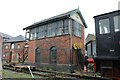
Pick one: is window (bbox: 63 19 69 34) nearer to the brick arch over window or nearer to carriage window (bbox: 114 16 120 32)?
the brick arch over window

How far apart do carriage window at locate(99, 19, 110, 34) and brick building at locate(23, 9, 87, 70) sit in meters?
11.3

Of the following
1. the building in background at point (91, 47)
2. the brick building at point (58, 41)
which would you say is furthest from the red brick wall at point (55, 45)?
the building in background at point (91, 47)

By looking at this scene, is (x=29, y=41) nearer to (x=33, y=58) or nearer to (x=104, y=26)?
(x=33, y=58)

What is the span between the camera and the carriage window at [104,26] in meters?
8.00

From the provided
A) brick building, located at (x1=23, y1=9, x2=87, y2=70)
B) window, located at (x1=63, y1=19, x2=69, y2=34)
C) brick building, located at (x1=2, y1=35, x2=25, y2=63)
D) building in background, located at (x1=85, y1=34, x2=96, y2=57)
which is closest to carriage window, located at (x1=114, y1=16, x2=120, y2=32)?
building in background, located at (x1=85, y1=34, x2=96, y2=57)

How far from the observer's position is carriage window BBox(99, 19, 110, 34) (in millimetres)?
8002

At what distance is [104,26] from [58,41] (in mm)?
13021

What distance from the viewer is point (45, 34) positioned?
2344 centimetres

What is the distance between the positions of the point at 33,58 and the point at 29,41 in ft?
10.1

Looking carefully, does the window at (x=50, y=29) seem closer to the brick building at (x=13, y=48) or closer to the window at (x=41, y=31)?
the window at (x=41, y=31)

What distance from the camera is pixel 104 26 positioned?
816 cm

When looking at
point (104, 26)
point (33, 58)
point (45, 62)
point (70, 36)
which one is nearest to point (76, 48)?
point (70, 36)

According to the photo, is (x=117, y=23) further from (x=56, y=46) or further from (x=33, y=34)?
(x=33, y=34)

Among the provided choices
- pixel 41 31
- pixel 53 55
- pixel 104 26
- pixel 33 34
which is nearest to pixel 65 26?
pixel 53 55
